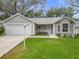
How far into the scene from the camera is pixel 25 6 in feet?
179

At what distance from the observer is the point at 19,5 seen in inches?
2147

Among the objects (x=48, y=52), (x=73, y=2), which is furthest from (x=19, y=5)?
(x=48, y=52)

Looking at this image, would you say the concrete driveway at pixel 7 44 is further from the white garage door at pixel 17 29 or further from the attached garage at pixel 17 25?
the white garage door at pixel 17 29

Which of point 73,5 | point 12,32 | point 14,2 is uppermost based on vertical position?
point 14,2

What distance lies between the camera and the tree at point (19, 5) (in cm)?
5244

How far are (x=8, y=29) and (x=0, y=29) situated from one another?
8.04ft

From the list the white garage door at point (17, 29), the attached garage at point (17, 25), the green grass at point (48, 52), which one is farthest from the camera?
the white garage door at point (17, 29)

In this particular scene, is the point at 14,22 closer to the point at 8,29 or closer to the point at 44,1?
the point at 8,29

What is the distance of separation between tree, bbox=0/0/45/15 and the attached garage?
15584 millimetres

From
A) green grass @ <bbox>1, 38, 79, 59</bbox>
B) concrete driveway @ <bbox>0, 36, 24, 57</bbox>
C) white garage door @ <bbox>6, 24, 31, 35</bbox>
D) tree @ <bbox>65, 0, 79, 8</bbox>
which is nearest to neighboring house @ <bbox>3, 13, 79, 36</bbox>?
white garage door @ <bbox>6, 24, 31, 35</bbox>

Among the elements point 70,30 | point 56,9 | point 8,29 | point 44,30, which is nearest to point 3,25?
point 8,29

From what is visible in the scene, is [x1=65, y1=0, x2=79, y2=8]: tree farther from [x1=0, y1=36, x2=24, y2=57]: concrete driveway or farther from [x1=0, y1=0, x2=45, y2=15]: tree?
[x1=0, y1=0, x2=45, y2=15]: tree

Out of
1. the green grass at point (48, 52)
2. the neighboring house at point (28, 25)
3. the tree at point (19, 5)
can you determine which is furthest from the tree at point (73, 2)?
the tree at point (19, 5)

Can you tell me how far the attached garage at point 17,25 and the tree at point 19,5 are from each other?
15.6m
